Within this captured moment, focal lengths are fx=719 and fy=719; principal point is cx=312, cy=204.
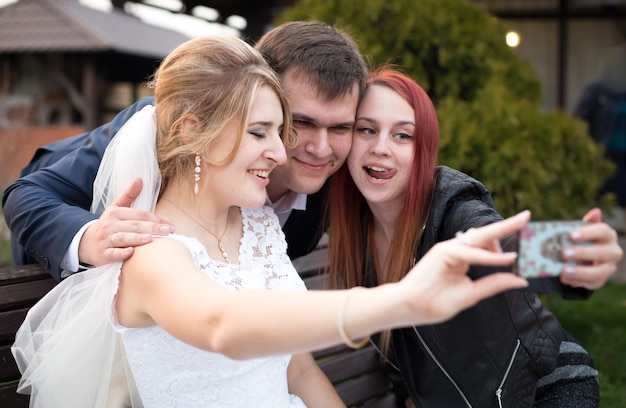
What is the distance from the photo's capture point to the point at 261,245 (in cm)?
237

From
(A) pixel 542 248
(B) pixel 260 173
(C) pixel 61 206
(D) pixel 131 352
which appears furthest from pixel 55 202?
(A) pixel 542 248

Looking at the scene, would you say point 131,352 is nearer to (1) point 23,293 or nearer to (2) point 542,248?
(1) point 23,293

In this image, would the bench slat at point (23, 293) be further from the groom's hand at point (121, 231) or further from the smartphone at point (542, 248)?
the smartphone at point (542, 248)

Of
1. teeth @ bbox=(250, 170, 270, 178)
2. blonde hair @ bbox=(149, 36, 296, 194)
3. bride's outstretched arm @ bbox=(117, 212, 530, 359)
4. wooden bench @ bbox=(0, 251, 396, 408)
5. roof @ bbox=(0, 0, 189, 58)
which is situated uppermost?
roof @ bbox=(0, 0, 189, 58)

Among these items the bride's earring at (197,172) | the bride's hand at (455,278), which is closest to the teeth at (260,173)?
the bride's earring at (197,172)

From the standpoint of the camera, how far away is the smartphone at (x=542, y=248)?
1.55 metres

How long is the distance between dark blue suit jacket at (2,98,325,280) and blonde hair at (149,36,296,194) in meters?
0.40

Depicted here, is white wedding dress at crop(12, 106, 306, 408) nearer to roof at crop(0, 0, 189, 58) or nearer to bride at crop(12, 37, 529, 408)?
bride at crop(12, 37, 529, 408)

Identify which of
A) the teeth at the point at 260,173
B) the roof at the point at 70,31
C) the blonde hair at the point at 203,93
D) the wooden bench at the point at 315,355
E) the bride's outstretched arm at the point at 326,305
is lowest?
the wooden bench at the point at 315,355

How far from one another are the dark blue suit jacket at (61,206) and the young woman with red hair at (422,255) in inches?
8.9

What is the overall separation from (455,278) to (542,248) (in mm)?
245

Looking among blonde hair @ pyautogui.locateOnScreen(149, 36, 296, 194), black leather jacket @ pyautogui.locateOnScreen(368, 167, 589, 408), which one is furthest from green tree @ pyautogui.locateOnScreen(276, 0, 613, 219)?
blonde hair @ pyautogui.locateOnScreen(149, 36, 296, 194)

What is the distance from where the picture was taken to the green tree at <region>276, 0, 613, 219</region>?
4.74 m

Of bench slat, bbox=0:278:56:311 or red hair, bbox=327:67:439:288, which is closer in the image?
bench slat, bbox=0:278:56:311
